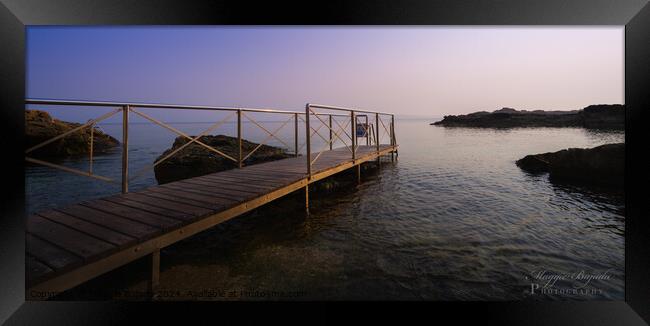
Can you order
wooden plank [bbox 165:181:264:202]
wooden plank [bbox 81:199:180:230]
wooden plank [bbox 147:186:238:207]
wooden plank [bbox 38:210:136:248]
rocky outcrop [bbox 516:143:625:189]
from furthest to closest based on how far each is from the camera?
rocky outcrop [bbox 516:143:625:189] < wooden plank [bbox 165:181:264:202] < wooden plank [bbox 147:186:238:207] < wooden plank [bbox 81:199:180:230] < wooden plank [bbox 38:210:136:248]

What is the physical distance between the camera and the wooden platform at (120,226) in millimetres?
2008

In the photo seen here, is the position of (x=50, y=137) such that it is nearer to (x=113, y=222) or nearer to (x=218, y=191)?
(x=218, y=191)

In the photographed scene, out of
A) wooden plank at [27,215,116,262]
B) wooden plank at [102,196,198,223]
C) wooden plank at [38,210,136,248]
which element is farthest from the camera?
wooden plank at [102,196,198,223]

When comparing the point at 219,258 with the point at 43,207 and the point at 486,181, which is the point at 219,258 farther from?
the point at 486,181

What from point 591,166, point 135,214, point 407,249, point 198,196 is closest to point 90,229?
point 135,214

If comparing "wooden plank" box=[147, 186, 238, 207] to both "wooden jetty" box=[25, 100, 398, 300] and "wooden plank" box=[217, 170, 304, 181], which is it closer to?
"wooden jetty" box=[25, 100, 398, 300]

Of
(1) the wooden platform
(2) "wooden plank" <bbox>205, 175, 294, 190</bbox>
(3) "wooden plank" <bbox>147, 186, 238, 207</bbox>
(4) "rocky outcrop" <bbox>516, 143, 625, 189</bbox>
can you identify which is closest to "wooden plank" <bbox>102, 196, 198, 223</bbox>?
(1) the wooden platform

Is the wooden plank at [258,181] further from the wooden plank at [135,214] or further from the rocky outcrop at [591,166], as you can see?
the rocky outcrop at [591,166]

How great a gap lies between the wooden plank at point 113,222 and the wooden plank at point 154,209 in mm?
285

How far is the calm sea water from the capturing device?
301 centimetres

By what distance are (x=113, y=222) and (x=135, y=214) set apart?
0.25 metres

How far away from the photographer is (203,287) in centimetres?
299

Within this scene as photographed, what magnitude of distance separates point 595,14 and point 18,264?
5509mm

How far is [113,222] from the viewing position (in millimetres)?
2740
